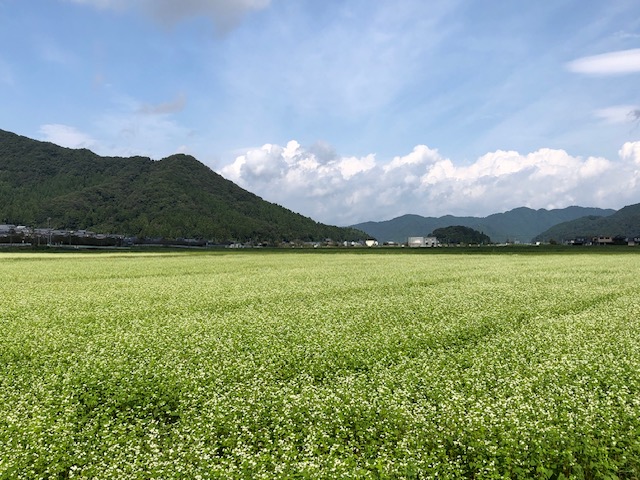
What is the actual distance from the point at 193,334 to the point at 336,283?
22045 millimetres

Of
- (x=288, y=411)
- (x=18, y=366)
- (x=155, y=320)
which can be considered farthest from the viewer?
(x=155, y=320)

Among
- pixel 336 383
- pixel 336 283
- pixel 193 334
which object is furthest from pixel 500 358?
pixel 336 283

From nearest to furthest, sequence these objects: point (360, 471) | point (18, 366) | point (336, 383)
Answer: point (360, 471), point (336, 383), point (18, 366)

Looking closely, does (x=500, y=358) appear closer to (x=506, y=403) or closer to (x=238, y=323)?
(x=506, y=403)

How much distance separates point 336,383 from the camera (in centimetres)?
1239

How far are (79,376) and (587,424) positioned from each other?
1381 cm

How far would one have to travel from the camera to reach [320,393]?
1131 centimetres

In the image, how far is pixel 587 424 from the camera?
9.23 metres

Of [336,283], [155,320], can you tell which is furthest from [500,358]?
[336,283]

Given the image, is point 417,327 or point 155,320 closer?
point 417,327

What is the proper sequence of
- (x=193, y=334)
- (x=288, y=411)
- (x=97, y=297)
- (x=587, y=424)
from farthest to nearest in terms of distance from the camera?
(x=97, y=297)
(x=193, y=334)
(x=288, y=411)
(x=587, y=424)

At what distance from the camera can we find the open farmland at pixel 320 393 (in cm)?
810

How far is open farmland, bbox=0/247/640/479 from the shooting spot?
26.6 feet

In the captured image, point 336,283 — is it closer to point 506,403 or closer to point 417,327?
point 417,327
